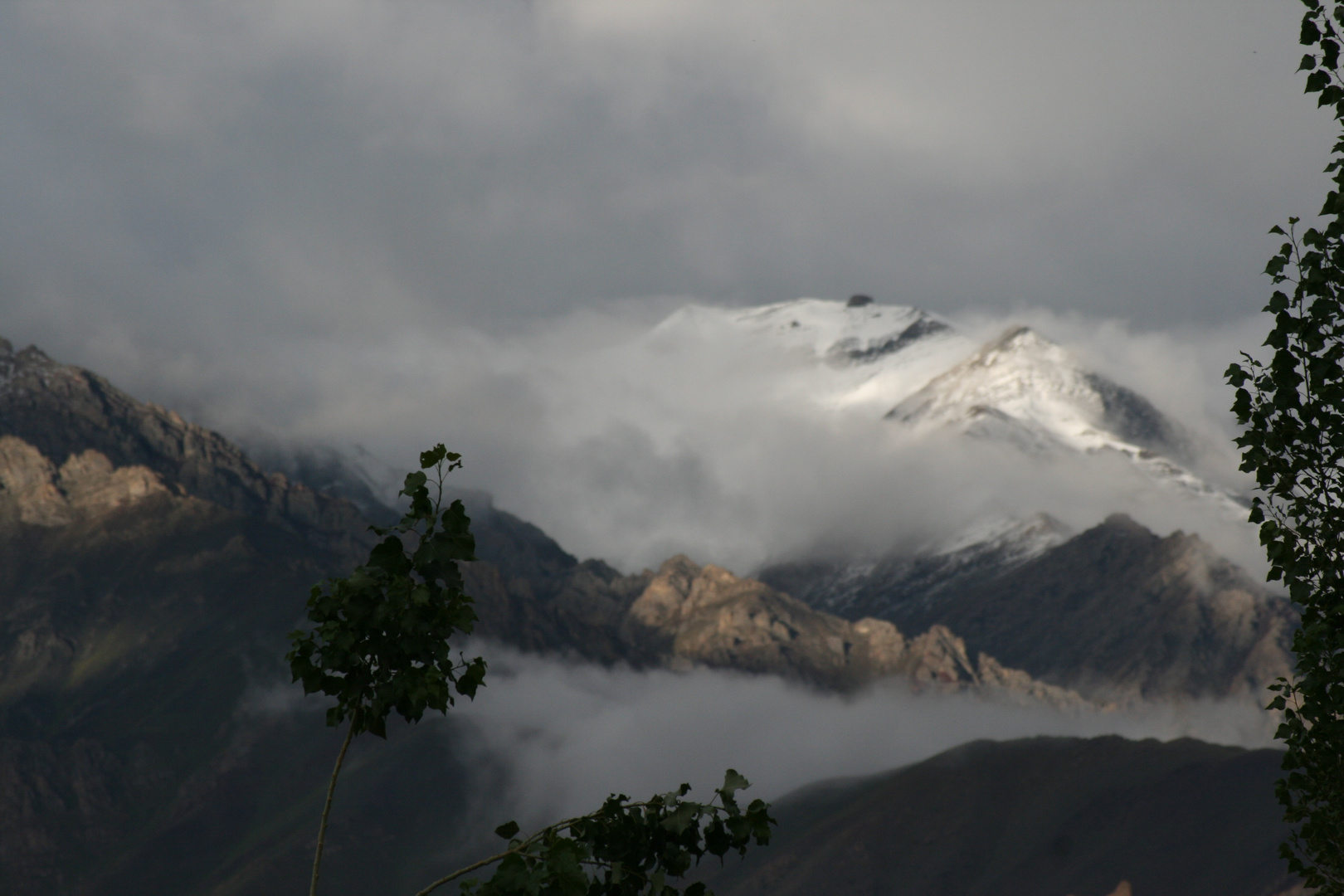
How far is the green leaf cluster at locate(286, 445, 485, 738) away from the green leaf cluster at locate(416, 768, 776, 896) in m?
2.13

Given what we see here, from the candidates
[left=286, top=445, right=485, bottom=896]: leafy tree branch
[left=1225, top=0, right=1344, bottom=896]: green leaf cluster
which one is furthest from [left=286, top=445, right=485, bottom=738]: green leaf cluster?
[left=1225, top=0, right=1344, bottom=896]: green leaf cluster

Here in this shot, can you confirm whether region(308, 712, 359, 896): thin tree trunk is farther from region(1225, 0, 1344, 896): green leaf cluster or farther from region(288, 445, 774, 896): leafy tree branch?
region(1225, 0, 1344, 896): green leaf cluster

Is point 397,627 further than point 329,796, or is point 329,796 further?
point 397,627

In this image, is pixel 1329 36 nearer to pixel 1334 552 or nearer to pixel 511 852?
pixel 1334 552

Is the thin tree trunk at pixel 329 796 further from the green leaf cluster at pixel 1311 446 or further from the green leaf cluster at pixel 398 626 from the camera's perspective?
the green leaf cluster at pixel 1311 446

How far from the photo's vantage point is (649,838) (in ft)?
59.2

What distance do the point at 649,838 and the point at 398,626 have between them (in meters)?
4.17

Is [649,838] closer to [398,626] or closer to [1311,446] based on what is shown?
[398,626]

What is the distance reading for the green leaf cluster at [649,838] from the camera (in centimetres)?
1720

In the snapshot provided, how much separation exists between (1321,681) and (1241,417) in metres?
5.50

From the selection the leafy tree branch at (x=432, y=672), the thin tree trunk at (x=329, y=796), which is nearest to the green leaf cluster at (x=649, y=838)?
the leafy tree branch at (x=432, y=672)

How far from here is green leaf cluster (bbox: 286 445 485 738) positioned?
59.3ft

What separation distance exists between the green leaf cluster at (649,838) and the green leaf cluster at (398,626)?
2127mm

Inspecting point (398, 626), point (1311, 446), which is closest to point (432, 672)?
point (398, 626)
